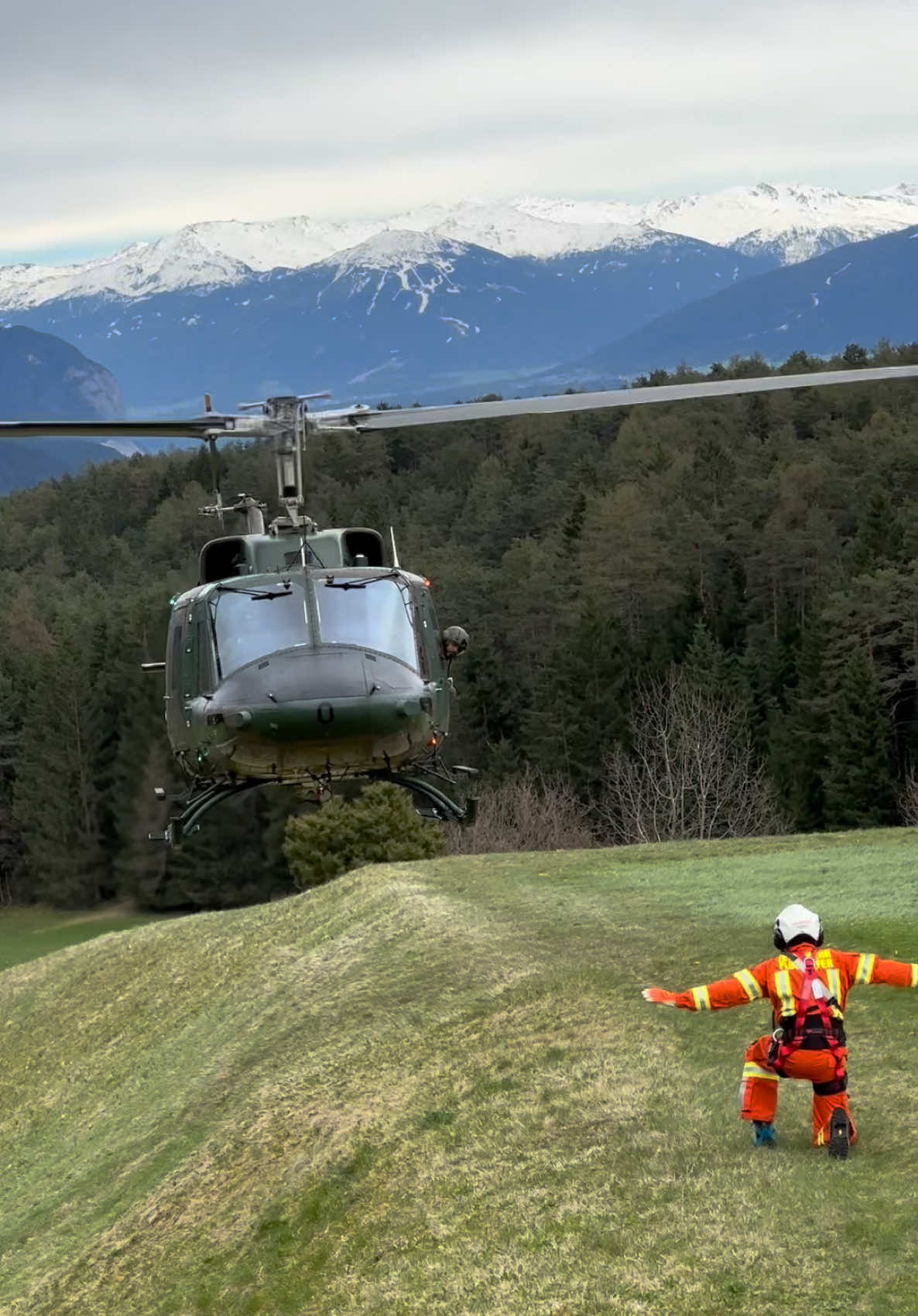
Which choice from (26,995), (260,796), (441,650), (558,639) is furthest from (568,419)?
(441,650)

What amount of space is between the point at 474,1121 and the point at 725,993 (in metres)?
4.48

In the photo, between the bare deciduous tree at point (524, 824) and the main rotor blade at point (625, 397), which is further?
the bare deciduous tree at point (524, 824)

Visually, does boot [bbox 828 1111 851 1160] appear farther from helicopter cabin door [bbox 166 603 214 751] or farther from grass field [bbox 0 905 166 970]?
grass field [bbox 0 905 166 970]

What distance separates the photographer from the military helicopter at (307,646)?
14086mm

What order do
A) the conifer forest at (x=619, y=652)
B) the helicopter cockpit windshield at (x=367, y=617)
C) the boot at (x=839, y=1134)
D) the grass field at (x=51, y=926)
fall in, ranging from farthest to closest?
the grass field at (x=51, y=926)
the conifer forest at (x=619, y=652)
the helicopter cockpit windshield at (x=367, y=617)
the boot at (x=839, y=1134)

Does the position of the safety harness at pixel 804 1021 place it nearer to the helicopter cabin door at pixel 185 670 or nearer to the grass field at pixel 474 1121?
the grass field at pixel 474 1121

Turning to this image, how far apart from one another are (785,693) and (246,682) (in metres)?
50.2

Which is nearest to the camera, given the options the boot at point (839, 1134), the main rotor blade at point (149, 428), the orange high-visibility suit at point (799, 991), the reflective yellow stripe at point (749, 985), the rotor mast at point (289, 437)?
the orange high-visibility suit at point (799, 991)

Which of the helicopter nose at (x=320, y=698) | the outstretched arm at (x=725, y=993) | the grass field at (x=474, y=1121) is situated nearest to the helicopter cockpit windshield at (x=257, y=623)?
the helicopter nose at (x=320, y=698)

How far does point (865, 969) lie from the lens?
10.9 meters

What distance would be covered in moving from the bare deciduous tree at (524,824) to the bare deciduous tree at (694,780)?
1.47 meters

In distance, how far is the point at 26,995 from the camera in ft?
101

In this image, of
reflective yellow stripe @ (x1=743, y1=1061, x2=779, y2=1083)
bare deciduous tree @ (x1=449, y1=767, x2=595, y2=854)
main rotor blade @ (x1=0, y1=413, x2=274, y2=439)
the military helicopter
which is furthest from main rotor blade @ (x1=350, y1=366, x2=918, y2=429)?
bare deciduous tree @ (x1=449, y1=767, x2=595, y2=854)

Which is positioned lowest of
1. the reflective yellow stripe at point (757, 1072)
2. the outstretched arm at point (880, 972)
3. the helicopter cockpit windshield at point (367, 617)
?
the reflective yellow stripe at point (757, 1072)
